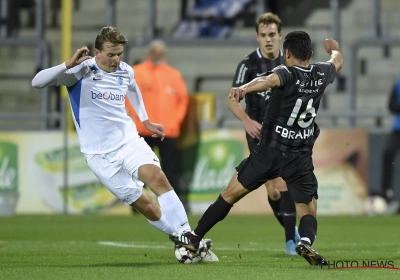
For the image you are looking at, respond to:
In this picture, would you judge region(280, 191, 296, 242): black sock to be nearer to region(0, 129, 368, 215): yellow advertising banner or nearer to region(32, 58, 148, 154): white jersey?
region(32, 58, 148, 154): white jersey

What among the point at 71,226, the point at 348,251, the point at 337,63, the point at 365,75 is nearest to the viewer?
the point at 337,63

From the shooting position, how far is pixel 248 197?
15055 mm

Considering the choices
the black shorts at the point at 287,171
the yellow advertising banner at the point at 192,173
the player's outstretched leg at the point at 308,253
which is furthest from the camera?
the yellow advertising banner at the point at 192,173

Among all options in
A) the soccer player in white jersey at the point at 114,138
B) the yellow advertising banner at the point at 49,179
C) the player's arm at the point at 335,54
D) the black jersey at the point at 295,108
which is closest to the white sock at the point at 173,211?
the soccer player in white jersey at the point at 114,138

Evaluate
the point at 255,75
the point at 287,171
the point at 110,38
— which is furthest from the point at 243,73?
the point at 287,171

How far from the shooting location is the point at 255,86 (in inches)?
285

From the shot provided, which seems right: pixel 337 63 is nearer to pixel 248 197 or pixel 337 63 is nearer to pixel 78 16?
pixel 248 197

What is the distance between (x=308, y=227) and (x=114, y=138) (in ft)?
6.14

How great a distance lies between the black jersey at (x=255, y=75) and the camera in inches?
364

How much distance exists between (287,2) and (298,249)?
12.8 metres

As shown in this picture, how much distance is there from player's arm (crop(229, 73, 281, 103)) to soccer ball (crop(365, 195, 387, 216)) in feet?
25.5

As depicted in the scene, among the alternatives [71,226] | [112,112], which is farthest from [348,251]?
[71,226]

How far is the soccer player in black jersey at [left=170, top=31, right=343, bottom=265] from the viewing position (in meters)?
7.58

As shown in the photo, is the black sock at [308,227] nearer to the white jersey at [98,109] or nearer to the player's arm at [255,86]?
the player's arm at [255,86]
